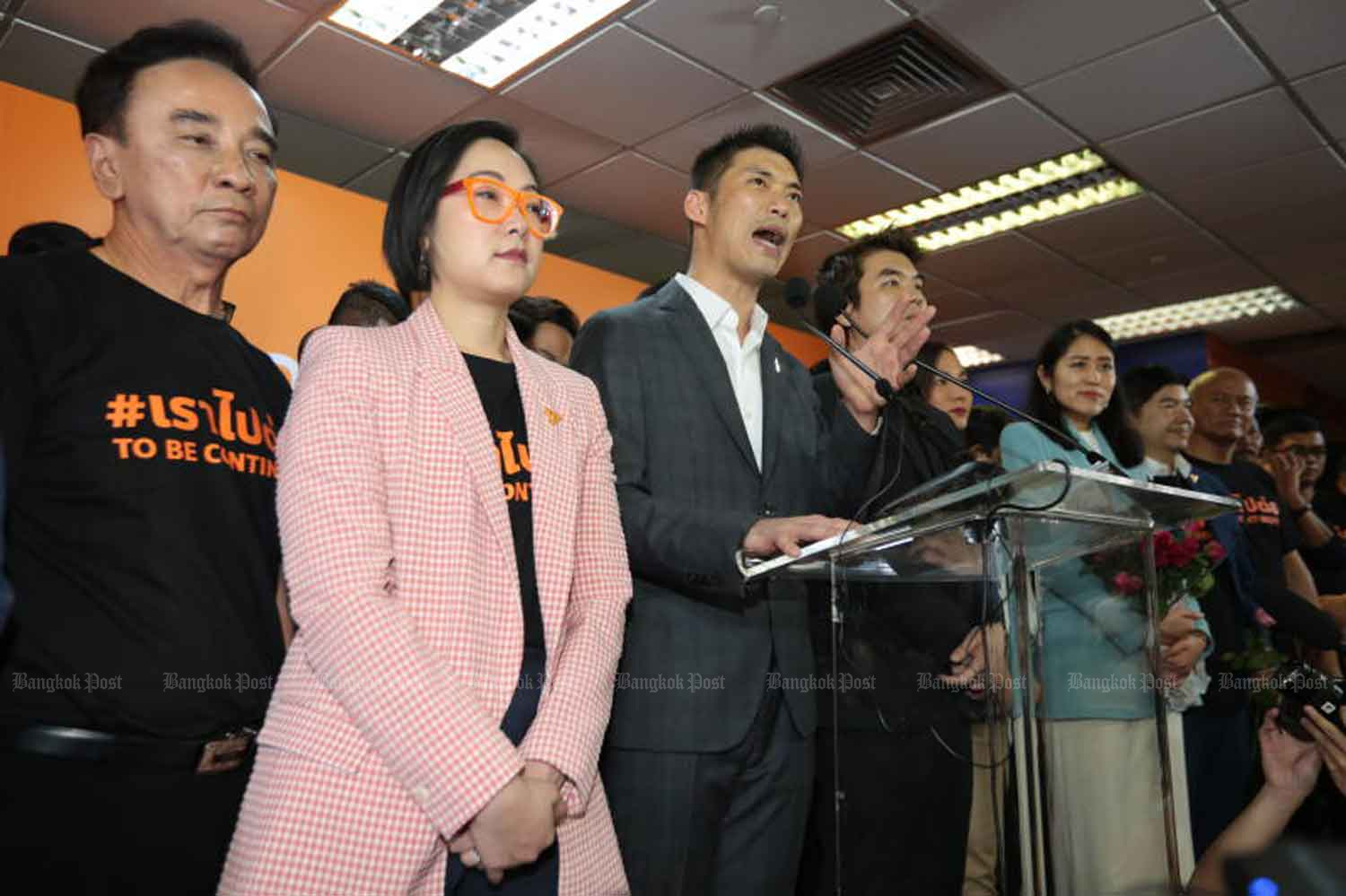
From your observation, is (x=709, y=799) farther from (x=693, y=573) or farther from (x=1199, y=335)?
(x=1199, y=335)

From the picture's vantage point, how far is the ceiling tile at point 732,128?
475 centimetres

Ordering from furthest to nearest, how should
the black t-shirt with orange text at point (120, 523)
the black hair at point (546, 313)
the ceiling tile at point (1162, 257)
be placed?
the ceiling tile at point (1162, 257), the black hair at point (546, 313), the black t-shirt with orange text at point (120, 523)

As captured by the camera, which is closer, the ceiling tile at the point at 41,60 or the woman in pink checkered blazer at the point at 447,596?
the woman in pink checkered blazer at the point at 447,596

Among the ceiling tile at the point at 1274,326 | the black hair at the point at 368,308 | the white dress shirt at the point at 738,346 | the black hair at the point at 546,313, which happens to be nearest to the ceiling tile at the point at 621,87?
the black hair at the point at 546,313

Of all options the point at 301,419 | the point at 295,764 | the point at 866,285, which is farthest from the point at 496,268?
the point at 866,285

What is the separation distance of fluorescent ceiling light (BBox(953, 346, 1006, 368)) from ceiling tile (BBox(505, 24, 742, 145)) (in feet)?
16.3

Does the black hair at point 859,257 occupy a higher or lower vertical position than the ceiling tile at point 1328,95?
lower

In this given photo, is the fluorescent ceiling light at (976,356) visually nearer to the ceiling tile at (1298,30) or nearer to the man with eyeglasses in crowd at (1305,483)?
the man with eyeglasses in crowd at (1305,483)

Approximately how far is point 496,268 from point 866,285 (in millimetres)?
1595

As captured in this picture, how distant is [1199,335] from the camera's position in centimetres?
858

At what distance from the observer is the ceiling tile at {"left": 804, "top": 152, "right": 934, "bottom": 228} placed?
5.42m

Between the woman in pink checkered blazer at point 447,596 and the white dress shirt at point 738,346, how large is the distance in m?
0.49

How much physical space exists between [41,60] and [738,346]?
3944mm

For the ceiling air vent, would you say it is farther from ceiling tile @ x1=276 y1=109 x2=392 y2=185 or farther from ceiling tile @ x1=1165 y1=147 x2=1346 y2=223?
ceiling tile @ x1=276 y1=109 x2=392 y2=185
